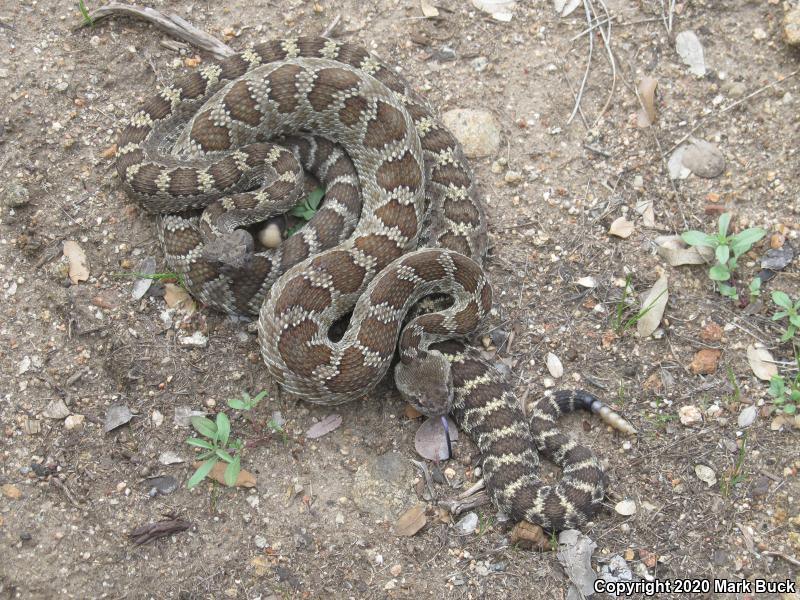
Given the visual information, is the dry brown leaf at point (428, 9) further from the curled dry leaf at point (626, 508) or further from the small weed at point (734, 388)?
the curled dry leaf at point (626, 508)

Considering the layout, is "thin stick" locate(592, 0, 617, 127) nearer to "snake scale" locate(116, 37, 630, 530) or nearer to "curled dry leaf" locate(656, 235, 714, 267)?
"curled dry leaf" locate(656, 235, 714, 267)

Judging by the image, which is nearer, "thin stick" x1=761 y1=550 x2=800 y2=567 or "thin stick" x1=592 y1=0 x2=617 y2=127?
"thin stick" x1=761 y1=550 x2=800 y2=567

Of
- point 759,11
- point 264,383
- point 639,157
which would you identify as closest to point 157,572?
point 264,383

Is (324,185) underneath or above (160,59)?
underneath

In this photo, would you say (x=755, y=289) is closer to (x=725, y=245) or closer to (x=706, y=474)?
(x=725, y=245)

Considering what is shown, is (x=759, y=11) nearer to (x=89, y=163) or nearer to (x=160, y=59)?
(x=160, y=59)

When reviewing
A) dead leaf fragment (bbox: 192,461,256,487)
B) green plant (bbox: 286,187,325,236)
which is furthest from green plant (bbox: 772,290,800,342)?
dead leaf fragment (bbox: 192,461,256,487)

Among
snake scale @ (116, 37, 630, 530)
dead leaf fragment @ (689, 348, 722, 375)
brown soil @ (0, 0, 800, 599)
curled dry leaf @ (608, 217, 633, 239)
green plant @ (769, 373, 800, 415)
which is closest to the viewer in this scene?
brown soil @ (0, 0, 800, 599)

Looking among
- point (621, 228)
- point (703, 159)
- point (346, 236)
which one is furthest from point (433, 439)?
point (703, 159)
